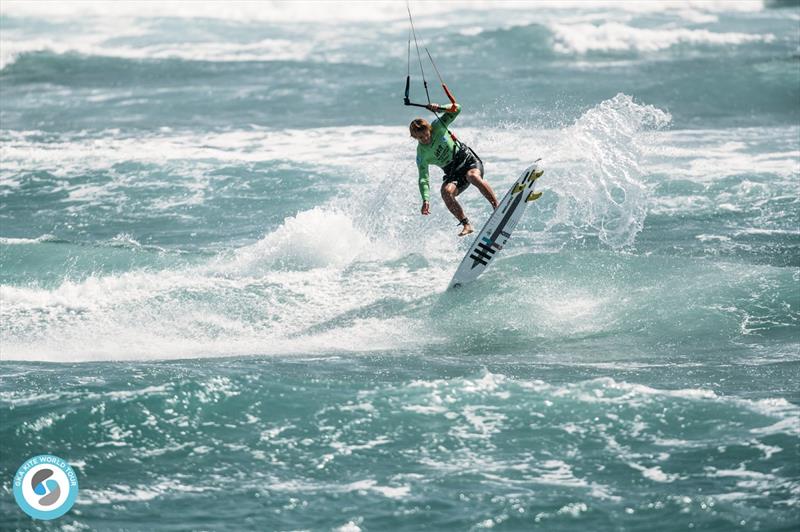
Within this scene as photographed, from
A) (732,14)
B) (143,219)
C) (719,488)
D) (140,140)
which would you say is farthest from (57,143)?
(732,14)

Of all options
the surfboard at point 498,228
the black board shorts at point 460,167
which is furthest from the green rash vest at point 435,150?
the surfboard at point 498,228

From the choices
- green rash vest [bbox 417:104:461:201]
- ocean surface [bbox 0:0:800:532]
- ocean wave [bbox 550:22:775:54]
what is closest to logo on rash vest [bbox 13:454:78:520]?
ocean surface [bbox 0:0:800:532]

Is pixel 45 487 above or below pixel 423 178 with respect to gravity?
below

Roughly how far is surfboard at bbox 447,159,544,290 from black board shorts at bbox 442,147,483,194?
62 centimetres

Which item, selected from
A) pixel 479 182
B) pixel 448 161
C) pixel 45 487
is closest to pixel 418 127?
pixel 448 161

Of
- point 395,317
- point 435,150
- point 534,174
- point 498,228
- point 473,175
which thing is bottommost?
point 395,317

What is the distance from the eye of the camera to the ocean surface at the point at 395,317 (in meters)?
8.84

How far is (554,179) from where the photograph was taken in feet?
67.6

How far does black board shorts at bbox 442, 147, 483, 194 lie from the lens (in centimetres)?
1395

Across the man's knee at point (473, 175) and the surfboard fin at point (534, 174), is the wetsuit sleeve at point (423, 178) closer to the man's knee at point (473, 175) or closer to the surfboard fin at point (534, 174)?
the man's knee at point (473, 175)

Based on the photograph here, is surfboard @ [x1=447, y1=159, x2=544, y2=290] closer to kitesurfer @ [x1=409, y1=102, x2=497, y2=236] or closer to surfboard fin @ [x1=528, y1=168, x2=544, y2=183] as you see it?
surfboard fin @ [x1=528, y1=168, x2=544, y2=183]

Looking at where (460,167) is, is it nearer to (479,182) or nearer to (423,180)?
(479,182)

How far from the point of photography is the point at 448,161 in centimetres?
1391

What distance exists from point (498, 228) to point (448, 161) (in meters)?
1.16
